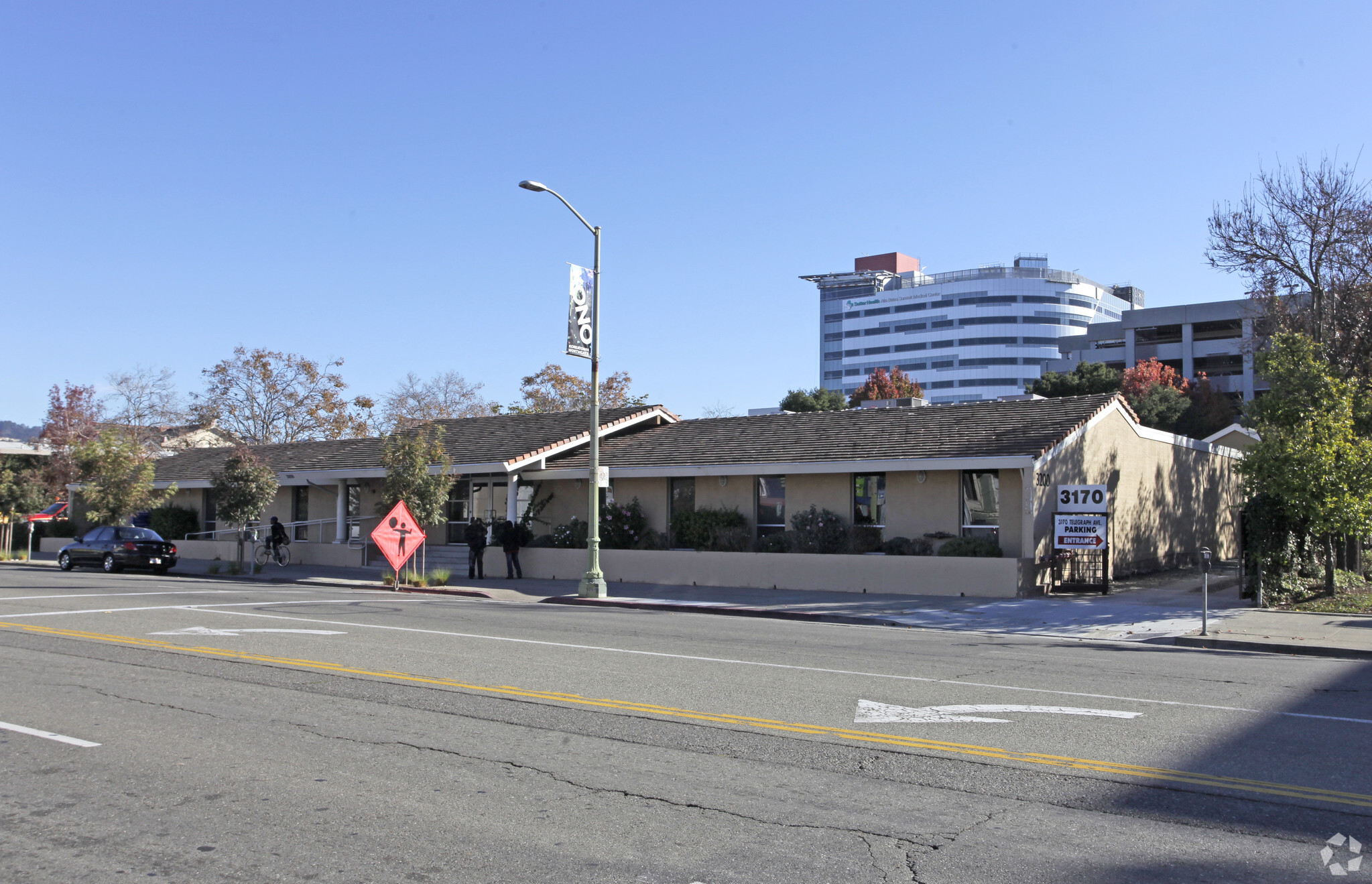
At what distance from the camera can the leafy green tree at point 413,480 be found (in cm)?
2620

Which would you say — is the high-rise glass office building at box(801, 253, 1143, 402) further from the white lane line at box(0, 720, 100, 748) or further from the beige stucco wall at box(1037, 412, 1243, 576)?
the white lane line at box(0, 720, 100, 748)

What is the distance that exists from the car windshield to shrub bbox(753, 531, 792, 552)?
17.9 m

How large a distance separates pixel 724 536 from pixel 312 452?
18.6 metres

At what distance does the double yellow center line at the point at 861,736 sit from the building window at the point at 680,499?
16.4 metres

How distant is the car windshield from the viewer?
97.7 feet

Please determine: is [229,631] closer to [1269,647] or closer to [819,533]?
[819,533]

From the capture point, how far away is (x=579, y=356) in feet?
73.9

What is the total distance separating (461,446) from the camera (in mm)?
32094

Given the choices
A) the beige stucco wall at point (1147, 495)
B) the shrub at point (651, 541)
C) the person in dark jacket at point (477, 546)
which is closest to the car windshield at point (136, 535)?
the person in dark jacket at point (477, 546)

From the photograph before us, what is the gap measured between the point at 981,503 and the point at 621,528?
9.52m

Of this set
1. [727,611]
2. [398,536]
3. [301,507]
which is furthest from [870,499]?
[301,507]

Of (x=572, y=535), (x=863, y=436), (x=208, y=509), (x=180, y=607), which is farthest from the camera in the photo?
(x=208, y=509)

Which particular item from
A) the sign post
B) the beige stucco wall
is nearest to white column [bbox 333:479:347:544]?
the sign post

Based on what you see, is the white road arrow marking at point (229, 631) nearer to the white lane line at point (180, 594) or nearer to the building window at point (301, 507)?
the white lane line at point (180, 594)
